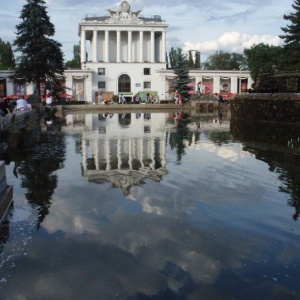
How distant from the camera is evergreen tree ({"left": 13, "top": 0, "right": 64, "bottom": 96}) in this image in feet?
139

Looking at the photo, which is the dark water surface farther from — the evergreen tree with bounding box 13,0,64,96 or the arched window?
the arched window

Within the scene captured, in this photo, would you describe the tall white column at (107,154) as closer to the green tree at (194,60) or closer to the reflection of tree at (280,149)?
the reflection of tree at (280,149)

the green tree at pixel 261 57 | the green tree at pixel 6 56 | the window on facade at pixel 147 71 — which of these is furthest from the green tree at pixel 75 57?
the green tree at pixel 261 57

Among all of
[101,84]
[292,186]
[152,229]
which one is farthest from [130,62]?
[152,229]

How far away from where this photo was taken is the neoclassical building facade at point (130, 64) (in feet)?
242

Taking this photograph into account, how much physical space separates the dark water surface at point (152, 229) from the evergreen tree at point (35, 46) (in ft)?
113

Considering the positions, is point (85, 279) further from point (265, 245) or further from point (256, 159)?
point (256, 159)

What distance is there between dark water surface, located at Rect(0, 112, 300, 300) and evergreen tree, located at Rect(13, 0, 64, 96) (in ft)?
113

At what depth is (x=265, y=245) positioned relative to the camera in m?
4.61

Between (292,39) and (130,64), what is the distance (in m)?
33.0

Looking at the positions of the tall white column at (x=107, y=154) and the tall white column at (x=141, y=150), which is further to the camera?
the tall white column at (x=141, y=150)

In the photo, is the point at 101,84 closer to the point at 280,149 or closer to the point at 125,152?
the point at 125,152

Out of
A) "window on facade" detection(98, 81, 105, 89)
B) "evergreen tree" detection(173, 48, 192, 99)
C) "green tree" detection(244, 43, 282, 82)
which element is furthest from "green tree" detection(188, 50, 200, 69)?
"evergreen tree" detection(173, 48, 192, 99)

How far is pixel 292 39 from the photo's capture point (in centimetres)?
5166
